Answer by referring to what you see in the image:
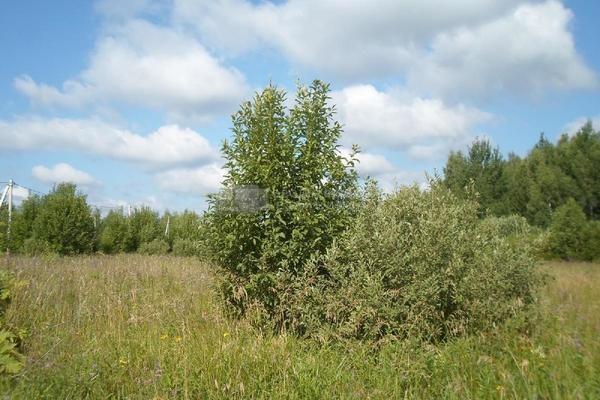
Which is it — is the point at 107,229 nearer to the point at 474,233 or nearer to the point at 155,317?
the point at 155,317

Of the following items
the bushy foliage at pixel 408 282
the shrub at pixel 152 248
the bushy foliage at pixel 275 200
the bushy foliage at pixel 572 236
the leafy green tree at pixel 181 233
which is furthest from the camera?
the shrub at pixel 152 248

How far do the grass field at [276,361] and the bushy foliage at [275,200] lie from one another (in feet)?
2.22

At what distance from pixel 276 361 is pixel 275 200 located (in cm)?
223

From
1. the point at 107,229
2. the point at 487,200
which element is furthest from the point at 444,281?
the point at 487,200

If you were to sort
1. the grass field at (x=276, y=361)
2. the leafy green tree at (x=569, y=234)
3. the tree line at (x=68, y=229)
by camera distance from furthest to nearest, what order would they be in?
the leafy green tree at (x=569, y=234) < the tree line at (x=68, y=229) < the grass field at (x=276, y=361)

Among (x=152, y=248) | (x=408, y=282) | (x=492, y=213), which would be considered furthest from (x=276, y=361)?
(x=152, y=248)

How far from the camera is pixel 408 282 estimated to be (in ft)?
16.4

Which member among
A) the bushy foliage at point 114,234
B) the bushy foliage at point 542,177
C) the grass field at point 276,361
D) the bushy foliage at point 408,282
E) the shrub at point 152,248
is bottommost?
the grass field at point 276,361

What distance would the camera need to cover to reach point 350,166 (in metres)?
6.27

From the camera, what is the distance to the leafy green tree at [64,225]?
58.7 ft

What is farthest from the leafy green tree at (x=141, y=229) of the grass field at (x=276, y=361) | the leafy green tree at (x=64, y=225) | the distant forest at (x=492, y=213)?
the grass field at (x=276, y=361)

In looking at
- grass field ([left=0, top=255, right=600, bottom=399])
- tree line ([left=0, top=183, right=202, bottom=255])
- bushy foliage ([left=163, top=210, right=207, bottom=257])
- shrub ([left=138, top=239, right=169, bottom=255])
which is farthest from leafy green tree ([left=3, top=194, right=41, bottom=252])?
grass field ([left=0, top=255, right=600, bottom=399])

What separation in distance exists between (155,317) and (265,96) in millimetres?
3272

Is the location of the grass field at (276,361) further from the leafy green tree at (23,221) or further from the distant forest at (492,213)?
the leafy green tree at (23,221)
